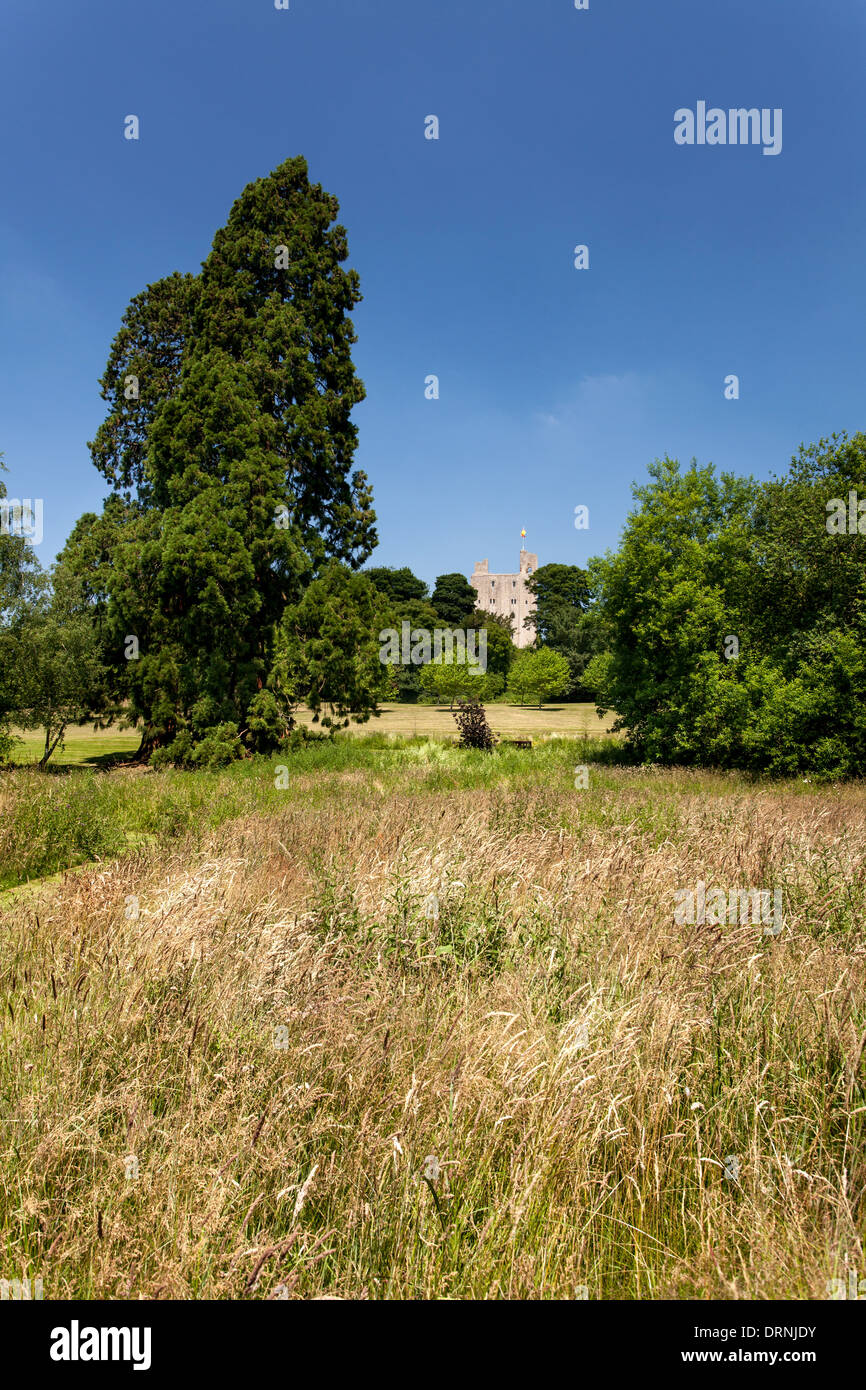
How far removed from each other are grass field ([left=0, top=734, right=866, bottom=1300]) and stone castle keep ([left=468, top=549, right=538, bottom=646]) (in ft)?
346

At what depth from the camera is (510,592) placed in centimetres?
11394

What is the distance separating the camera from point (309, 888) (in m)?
5.66

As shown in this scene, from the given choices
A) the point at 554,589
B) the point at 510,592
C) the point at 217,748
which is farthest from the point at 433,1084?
the point at 510,592

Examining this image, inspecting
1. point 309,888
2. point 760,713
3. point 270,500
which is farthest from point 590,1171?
point 270,500

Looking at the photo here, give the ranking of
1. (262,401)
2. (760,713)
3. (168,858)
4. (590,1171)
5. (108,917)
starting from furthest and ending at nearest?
(262,401), (760,713), (168,858), (108,917), (590,1171)

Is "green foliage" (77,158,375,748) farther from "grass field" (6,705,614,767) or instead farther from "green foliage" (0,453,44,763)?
"grass field" (6,705,614,767)

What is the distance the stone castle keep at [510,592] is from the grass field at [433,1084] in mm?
105321

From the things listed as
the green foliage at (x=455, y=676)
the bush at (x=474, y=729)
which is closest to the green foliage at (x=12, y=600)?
the bush at (x=474, y=729)

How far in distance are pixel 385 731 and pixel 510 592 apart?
276ft

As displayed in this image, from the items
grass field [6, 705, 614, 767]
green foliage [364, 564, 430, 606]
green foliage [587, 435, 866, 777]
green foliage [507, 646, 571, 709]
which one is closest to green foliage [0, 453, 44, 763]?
grass field [6, 705, 614, 767]

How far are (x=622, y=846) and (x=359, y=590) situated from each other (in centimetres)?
1546

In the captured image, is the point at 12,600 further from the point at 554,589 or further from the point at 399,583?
the point at 554,589

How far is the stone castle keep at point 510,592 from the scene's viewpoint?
111m

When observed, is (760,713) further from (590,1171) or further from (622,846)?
(590,1171)
